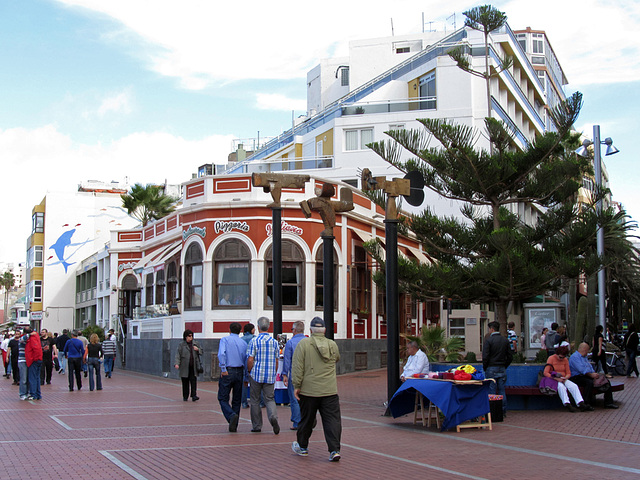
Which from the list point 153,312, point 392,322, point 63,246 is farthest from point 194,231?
point 63,246

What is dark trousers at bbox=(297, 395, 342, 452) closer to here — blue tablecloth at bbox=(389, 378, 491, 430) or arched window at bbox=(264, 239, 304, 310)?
blue tablecloth at bbox=(389, 378, 491, 430)

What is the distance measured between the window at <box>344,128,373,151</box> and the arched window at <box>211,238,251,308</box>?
18.3m

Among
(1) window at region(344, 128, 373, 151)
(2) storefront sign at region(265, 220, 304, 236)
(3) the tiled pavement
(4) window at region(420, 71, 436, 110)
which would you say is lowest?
(3) the tiled pavement

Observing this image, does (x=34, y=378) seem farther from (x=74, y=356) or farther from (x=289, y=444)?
(x=289, y=444)

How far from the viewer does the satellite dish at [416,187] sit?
14.9 m

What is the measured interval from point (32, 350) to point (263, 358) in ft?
26.9

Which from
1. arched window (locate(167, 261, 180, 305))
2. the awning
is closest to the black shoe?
arched window (locate(167, 261, 180, 305))

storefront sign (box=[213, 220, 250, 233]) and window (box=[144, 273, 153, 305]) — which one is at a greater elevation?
storefront sign (box=[213, 220, 250, 233])

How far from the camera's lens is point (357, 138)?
42.1 meters

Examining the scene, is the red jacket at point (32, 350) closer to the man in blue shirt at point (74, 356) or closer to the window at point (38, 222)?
the man in blue shirt at point (74, 356)

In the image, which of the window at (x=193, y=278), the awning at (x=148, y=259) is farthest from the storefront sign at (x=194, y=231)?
the awning at (x=148, y=259)

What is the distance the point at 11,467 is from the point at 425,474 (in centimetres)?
452

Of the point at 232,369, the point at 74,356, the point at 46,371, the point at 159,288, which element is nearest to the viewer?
the point at 232,369

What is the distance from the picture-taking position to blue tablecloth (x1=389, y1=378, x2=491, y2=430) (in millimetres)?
11539
